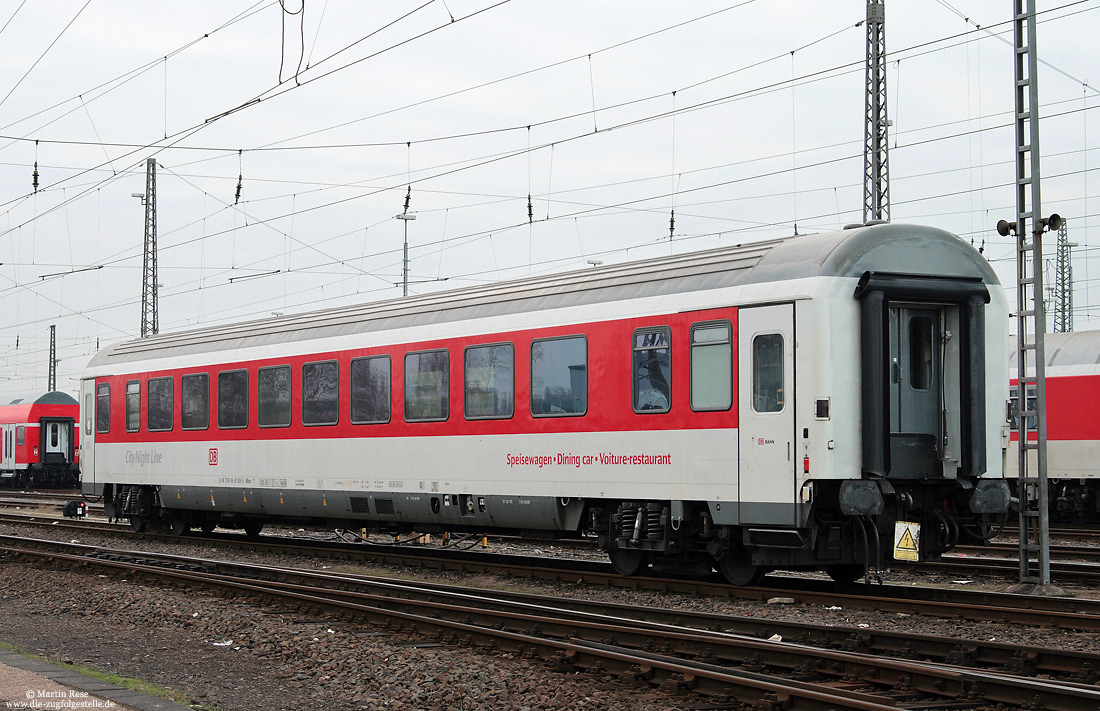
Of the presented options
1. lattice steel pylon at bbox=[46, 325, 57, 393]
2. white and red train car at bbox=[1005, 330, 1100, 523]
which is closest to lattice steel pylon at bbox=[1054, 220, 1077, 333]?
white and red train car at bbox=[1005, 330, 1100, 523]

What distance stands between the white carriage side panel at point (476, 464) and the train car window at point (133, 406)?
0.53 m

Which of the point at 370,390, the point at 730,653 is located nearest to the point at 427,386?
the point at 370,390

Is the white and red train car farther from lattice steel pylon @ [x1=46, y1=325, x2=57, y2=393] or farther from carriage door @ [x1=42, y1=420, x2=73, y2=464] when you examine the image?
lattice steel pylon @ [x1=46, y1=325, x2=57, y2=393]

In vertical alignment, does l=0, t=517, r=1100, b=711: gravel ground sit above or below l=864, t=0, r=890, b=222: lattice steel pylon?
below

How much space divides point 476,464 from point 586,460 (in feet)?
6.69

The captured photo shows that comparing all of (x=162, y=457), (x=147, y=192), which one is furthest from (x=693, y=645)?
(x=147, y=192)

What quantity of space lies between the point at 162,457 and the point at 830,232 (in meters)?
13.8

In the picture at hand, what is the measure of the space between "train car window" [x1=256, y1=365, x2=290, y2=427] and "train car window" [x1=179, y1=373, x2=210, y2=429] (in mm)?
1584

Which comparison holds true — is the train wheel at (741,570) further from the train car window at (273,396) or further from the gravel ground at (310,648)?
the train car window at (273,396)

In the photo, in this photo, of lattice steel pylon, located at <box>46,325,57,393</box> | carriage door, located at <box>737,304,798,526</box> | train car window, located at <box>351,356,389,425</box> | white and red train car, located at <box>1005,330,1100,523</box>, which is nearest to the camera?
carriage door, located at <box>737,304,798,526</box>

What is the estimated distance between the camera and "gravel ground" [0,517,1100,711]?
8.26 m

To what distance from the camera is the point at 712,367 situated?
1250cm

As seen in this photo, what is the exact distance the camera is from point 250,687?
8797mm

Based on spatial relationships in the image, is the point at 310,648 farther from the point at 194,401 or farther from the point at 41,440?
the point at 41,440
